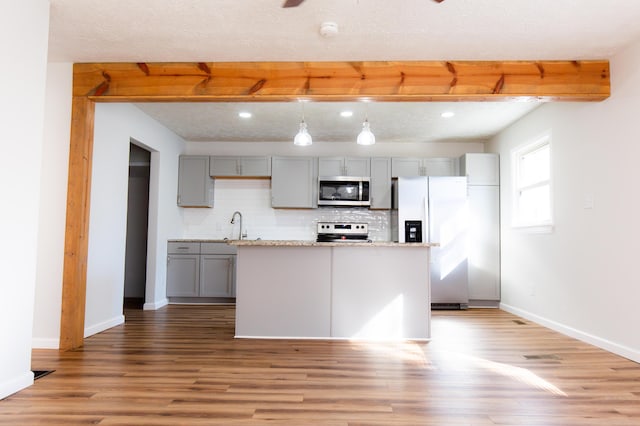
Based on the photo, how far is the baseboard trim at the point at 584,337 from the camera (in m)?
3.19

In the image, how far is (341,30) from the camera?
2963 millimetres

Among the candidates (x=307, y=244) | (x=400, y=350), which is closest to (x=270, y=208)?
(x=307, y=244)

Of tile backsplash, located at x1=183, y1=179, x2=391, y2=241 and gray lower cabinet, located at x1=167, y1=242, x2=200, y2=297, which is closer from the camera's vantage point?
gray lower cabinet, located at x1=167, y1=242, x2=200, y2=297

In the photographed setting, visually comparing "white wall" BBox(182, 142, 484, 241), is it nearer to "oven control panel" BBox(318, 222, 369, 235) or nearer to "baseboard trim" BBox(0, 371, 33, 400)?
"oven control panel" BBox(318, 222, 369, 235)

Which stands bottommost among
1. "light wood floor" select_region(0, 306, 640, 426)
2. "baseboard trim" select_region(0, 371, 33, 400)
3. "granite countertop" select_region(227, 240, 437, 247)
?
"light wood floor" select_region(0, 306, 640, 426)

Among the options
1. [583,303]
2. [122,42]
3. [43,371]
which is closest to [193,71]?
[122,42]

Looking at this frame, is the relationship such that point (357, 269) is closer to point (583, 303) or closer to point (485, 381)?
point (485, 381)

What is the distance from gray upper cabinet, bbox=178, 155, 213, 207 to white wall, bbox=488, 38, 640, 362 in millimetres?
4414

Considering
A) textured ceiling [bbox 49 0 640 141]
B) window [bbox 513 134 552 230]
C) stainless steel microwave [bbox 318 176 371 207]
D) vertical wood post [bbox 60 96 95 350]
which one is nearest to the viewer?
textured ceiling [bbox 49 0 640 141]

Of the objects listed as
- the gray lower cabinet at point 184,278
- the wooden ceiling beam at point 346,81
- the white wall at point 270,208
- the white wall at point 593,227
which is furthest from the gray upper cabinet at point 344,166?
the wooden ceiling beam at point 346,81

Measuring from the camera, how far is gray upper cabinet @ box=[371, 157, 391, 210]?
242 inches

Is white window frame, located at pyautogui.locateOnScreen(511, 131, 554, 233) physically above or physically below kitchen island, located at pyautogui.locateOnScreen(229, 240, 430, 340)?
above

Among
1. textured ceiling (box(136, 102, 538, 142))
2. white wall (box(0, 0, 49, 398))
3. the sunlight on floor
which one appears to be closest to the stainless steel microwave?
textured ceiling (box(136, 102, 538, 142))

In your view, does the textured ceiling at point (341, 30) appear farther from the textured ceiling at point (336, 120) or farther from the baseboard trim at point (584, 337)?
the baseboard trim at point (584, 337)
